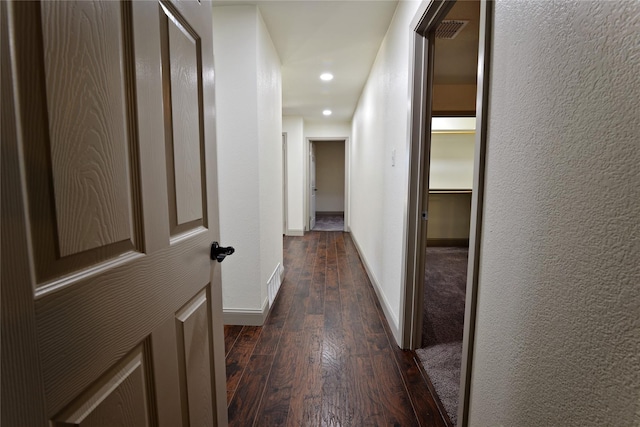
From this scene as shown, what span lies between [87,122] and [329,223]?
24.0ft

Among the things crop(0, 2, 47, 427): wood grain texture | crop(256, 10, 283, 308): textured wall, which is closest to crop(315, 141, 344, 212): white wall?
crop(256, 10, 283, 308): textured wall

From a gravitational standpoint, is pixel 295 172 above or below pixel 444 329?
above

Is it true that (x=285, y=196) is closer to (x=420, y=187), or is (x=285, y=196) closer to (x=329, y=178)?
(x=329, y=178)

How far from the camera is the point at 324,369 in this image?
5.76ft

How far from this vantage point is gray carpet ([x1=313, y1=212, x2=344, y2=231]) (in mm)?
6898

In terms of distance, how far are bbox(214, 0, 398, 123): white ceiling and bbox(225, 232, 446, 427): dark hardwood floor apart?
2377mm

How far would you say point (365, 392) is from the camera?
157 centimetres

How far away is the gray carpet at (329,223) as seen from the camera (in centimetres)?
690

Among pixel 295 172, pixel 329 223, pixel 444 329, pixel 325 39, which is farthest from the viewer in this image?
pixel 329 223

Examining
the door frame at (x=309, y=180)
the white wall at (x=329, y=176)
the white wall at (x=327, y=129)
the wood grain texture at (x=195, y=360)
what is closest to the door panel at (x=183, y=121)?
the wood grain texture at (x=195, y=360)

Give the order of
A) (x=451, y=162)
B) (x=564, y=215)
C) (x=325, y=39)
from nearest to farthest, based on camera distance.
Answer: (x=564, y=215) → (x=325, y=39) → (x=451, y=162)

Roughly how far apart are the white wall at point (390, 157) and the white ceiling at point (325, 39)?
15 cm

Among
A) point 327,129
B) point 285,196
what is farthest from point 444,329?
point 327,129

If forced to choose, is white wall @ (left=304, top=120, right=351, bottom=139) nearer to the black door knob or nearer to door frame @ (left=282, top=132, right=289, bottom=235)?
door frame @ (left=282, top=132, right=289, bottom=235)
